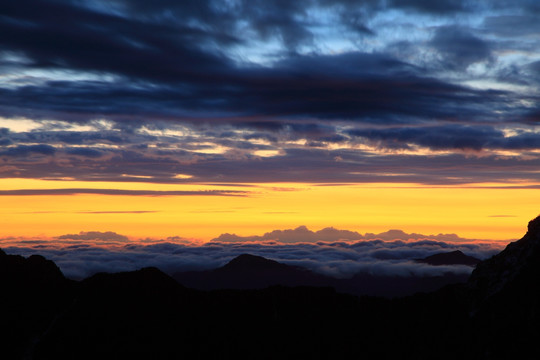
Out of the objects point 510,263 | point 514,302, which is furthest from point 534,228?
point 514,302

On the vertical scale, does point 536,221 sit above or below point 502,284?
above

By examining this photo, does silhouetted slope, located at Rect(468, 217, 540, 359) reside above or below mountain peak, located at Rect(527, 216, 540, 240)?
below

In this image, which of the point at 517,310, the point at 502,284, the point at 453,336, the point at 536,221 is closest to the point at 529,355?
the point at 517,310

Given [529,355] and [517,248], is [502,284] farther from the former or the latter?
[529,355]

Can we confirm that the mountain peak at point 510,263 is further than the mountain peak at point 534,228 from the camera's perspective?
No

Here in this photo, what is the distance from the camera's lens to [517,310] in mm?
145875

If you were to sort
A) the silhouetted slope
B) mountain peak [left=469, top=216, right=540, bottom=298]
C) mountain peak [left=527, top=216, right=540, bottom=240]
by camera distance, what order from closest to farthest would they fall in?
1. the silhouetted slope
2. mountain peak [left=469, top=216, right=540, bottom=298]
3. mountain peak [left=527, top=216, right=540, bottom=240]

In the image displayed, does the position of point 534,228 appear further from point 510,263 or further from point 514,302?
point 514,302

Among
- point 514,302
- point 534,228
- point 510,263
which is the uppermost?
point 534,228

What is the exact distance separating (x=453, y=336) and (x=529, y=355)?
53.1 m

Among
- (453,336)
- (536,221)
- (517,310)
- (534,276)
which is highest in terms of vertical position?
(536,221)

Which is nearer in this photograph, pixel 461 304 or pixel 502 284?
pixel 502 284

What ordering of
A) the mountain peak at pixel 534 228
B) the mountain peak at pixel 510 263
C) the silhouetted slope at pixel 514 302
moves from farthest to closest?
the mountain peak at pixel 534 228 → the mountain peak at pixel 510 263 → the silhouetted slope at pixel 514 302

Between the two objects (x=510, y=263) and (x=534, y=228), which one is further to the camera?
(x=510, y=263)
